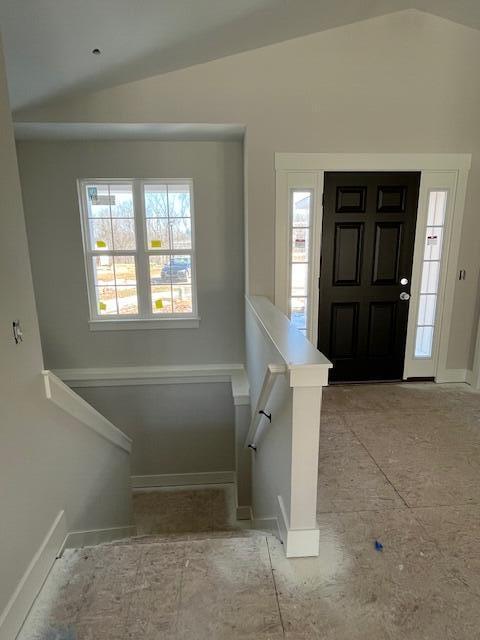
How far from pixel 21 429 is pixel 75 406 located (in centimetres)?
60

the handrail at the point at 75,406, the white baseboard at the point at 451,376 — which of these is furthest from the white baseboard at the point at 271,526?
the white baseboard at the point at 451,376

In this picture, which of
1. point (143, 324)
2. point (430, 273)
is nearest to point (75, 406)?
point (143, 324)

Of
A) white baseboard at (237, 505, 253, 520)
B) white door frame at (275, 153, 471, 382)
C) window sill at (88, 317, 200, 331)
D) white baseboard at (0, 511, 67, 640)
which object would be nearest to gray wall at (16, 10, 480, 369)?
white door frame at (275, 153, 471, 382)

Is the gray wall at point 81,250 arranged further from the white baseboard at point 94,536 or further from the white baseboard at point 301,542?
the white baseboard at point 301,542

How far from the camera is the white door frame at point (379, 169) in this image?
3068mm

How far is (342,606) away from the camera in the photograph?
4.53ft

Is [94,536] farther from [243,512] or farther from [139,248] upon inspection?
[139,248]

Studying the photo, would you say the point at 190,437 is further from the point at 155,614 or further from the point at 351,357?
the point at 155,614

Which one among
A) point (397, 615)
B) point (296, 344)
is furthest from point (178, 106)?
point (397, 615)

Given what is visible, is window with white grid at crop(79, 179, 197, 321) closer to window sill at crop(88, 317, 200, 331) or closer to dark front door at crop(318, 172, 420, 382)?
window sill at crop(88, 317, 200, 331)

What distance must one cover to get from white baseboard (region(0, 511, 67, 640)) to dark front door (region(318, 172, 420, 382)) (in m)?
2.51

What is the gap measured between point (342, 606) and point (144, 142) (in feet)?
12.4

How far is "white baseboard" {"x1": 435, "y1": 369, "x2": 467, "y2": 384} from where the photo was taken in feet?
11.3

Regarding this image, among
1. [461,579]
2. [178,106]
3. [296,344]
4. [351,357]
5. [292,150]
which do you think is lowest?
[461,579]
